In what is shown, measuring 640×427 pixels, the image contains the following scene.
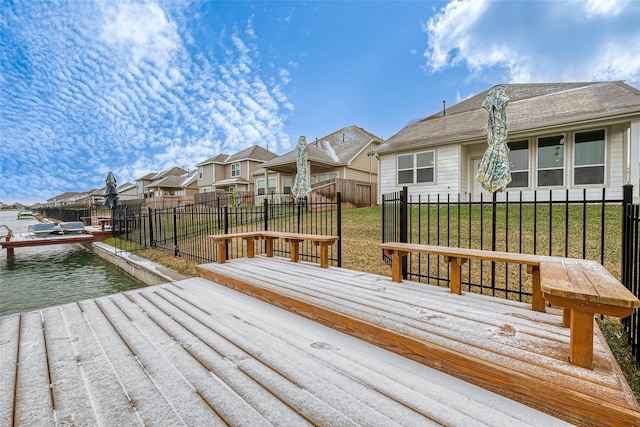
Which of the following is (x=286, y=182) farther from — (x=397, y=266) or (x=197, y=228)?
(x=397, y=266)

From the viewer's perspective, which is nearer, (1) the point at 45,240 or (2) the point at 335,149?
(1) the point at 45,240

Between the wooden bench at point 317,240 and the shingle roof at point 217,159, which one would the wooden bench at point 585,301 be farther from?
the shingle roof at point 217,159

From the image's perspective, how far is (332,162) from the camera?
63.5 feet

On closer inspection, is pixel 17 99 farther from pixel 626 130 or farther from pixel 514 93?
pixel 626 130

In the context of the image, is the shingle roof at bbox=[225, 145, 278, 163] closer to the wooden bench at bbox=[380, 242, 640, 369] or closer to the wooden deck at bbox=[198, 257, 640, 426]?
the wooden deck at bbox=[198, 257, 640, 426]

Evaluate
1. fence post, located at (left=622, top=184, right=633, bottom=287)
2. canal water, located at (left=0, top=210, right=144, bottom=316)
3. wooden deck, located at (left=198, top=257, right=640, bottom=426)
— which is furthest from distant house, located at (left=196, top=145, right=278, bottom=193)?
fence post, located at (left=622, top=184, right=633, bottom=287)

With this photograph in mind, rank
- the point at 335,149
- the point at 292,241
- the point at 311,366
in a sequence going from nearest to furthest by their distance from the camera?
the point at 311,366 → the point at 292,241 → the point at 335,149

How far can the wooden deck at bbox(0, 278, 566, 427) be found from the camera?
157 cm

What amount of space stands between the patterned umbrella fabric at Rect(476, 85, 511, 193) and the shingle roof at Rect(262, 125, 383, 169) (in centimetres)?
1226

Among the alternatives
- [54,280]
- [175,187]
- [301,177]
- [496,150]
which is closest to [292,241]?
[496,150]

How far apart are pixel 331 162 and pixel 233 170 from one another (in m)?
15.6

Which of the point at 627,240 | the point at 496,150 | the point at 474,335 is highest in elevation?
the point at 496,150

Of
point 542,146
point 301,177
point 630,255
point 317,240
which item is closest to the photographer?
point 630,255

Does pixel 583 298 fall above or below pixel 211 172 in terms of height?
below
